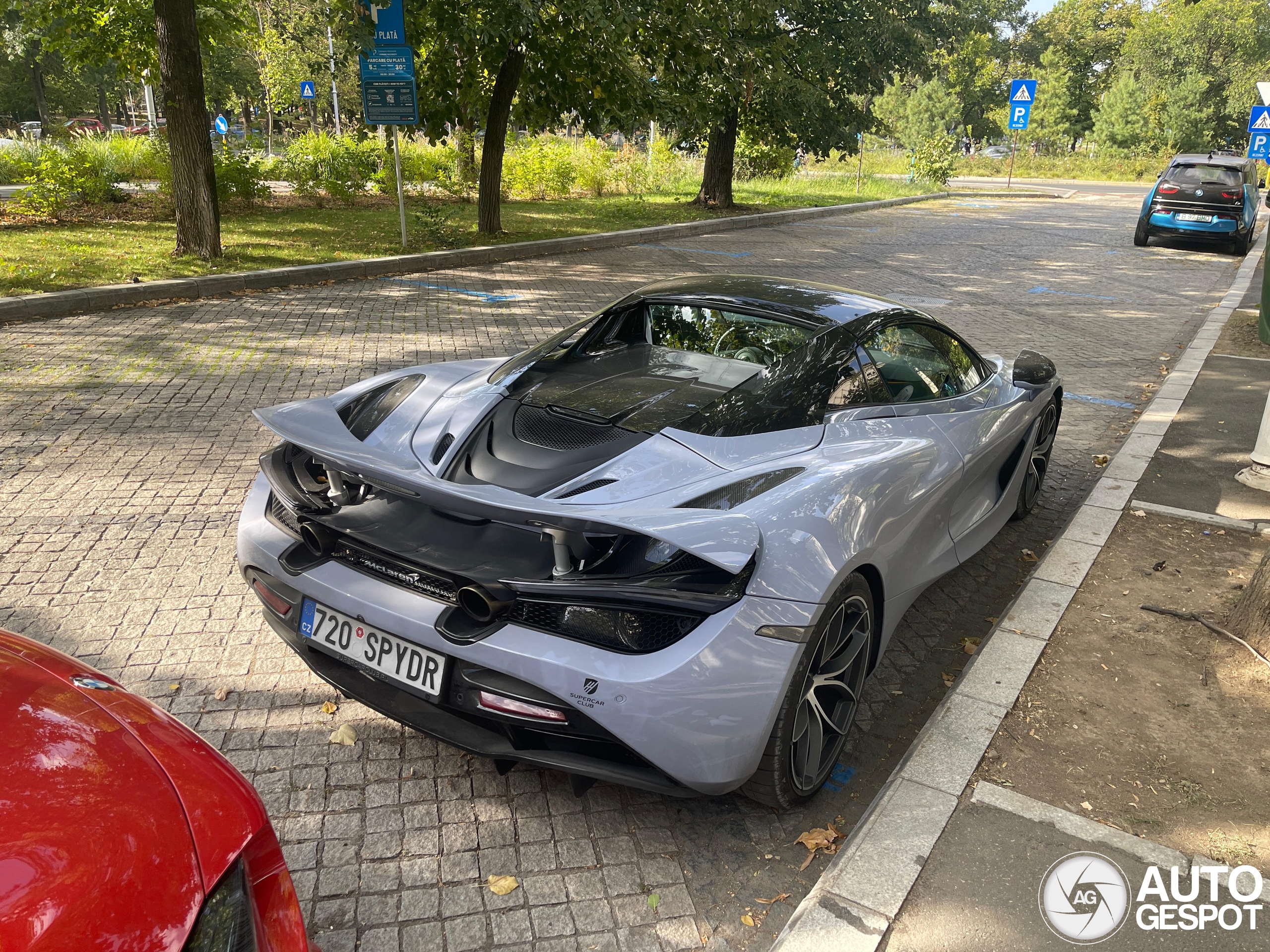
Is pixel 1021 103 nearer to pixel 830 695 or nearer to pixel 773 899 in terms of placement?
pixel 830 695

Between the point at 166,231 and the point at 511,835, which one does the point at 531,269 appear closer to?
the point at 166,231

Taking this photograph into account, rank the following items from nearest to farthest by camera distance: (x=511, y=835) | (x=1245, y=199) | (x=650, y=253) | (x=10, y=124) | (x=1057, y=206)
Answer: (x=511, y=835)
(x=650, y=253)
(x=1245, y=199)
(x=1057, y=206)
(x=10, y=124)

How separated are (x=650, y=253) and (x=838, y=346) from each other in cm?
1212

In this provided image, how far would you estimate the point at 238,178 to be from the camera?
16.2 metres

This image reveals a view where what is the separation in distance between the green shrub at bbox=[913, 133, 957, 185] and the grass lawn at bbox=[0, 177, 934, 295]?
38.9 feet

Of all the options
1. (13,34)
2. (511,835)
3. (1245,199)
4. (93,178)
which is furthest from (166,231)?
(13,34)

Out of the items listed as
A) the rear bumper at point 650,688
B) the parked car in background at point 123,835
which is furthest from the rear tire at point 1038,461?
the parked car in background at point 123,835

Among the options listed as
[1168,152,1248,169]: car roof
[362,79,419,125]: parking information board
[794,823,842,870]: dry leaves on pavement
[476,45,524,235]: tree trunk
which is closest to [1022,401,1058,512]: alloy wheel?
[794,823,842,870]: dry leaves on pavement

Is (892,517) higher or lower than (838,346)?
lower

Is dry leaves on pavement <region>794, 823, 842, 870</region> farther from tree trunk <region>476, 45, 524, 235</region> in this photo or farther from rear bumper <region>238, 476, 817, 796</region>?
tree trunk <region>476, 45, 524, 235</region>

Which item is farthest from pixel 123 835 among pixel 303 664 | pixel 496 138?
pixel 496 138

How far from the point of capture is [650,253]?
15.1 m

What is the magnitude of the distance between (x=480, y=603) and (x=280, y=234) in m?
13.4

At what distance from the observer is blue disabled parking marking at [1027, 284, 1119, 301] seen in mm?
12570
